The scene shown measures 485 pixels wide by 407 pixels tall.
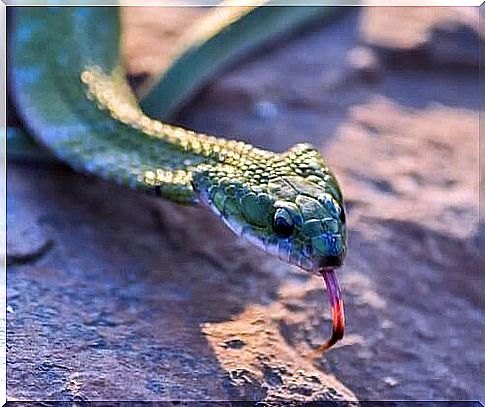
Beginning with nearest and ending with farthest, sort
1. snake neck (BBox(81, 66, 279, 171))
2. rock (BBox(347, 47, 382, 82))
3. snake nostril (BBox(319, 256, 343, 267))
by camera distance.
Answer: snake nostril (BBox(319, 256, 343, 267)) < snake neck (BBox(81, 66, 279, 171)) < rock (BBox(347, 47, 382, 82))

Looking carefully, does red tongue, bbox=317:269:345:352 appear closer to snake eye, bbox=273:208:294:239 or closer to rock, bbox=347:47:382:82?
snake eye, bbox=273:208:294:239

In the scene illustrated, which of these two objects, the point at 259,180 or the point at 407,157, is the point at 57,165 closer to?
the point at 259,180

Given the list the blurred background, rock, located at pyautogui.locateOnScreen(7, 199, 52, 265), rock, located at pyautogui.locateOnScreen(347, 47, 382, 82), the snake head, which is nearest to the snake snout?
the snake head

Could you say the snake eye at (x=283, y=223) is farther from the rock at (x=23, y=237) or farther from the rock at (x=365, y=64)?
the rock at (x=365, y=64)

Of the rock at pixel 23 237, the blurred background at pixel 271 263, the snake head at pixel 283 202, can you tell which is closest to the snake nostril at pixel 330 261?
the snake head at pixel 283 202

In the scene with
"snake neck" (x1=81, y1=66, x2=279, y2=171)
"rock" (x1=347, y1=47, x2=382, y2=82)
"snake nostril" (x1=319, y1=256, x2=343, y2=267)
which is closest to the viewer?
"snake nostril" (x1=319, y1=256, x2=343, y2=267)

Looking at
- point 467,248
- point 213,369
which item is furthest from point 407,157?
point 213,369

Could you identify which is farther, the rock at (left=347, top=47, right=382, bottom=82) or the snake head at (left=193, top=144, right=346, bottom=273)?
the rock at (left=347, top=47, right=382, bottom=82)

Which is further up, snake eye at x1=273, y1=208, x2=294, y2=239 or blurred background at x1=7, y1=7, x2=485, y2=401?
snake eye at x1=273, y1=208, x2=294, y2=239
